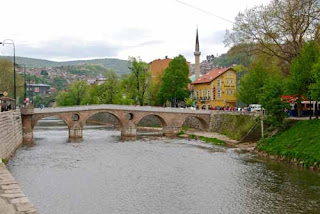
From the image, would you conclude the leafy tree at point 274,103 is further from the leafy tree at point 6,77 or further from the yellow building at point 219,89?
the leafy tree at point 6,77

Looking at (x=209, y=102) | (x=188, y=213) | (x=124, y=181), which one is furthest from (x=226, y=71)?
(x=188, y=213)

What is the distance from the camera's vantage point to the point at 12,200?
7.96 m

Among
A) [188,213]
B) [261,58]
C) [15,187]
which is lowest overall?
[188,213]

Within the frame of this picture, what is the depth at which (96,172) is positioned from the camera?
895 inches

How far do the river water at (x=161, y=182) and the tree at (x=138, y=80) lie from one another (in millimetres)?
26441

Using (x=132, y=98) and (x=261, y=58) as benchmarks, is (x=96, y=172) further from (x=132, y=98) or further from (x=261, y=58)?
(x=132, y=98)

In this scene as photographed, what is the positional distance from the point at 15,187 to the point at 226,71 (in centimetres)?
5250

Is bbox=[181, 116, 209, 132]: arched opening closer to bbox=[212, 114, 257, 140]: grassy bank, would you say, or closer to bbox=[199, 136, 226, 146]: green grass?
bbox=[212, 114, 257, 140]: grassy bank

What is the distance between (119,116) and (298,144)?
22.6 m

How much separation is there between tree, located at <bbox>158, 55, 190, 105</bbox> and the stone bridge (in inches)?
405

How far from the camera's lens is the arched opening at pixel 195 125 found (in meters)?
47.8

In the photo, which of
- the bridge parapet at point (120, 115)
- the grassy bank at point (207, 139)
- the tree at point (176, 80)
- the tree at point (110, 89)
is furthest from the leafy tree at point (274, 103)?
the tree at point (110, 89)

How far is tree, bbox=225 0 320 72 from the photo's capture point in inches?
1216

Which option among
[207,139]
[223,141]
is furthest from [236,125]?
[223,141]
